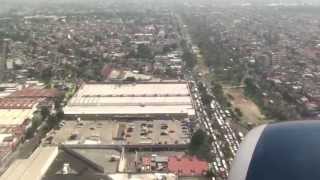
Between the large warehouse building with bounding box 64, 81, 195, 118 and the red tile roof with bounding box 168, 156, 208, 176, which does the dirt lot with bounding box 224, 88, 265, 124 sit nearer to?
the large warehouse building with bounding box 64, 81, 195, 118

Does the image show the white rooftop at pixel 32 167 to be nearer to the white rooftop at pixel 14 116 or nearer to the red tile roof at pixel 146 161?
the red tile roof at pixel 146 161

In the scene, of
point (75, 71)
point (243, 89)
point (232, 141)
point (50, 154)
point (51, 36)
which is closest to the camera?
point (50, 154)

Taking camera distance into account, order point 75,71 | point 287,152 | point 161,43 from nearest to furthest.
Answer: point 287,152, point 75,71, point 161,43

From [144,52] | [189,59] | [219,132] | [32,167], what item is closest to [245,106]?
[219,132]

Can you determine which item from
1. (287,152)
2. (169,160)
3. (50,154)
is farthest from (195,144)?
(287,152)

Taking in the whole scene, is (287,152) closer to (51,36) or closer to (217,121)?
(217,121)

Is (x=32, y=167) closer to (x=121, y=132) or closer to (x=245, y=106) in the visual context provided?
(x=121, y=132)
